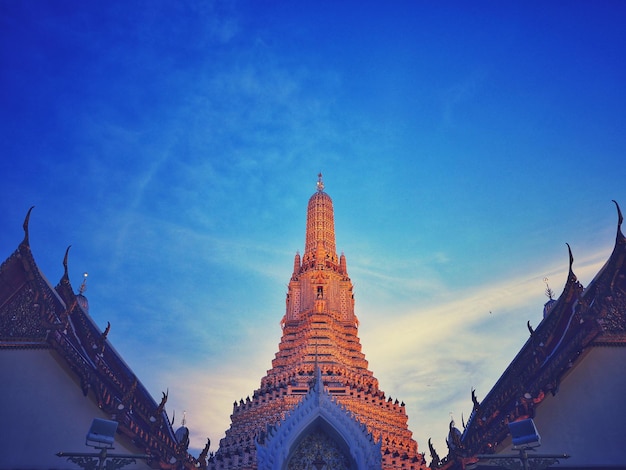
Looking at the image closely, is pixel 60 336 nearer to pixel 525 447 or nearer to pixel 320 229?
pixel 525 447

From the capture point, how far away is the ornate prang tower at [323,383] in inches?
412

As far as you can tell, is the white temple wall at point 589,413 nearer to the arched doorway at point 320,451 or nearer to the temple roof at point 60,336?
the arched doorway at point 320,451

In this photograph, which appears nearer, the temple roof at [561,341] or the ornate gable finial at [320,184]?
the temple roof at [561,341]

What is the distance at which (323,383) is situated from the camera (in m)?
24.2

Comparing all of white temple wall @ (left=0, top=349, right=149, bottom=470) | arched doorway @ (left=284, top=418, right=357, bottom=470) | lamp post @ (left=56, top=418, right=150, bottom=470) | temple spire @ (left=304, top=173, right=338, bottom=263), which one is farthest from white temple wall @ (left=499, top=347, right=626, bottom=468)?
temple spire @ (left=304, top=173, right=338, bottom=263)

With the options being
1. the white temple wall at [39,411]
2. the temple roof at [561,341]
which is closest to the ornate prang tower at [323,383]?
the temple roof at [561,341]

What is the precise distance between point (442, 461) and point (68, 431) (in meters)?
8.60

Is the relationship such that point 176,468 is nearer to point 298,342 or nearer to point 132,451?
point 132,451

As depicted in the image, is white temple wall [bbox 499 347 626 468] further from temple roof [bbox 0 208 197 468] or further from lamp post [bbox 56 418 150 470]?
temple roof [bbox 0 208 197 468]

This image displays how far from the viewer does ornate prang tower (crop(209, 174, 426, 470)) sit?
10.5 m

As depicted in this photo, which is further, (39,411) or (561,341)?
(561,341)

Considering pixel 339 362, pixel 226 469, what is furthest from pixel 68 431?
pixel 339 362

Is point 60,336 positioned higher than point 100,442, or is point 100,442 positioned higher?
point 60,336

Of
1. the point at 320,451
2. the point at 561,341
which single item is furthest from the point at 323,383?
the point at 561,341
